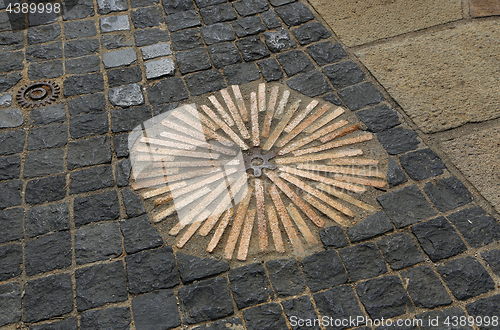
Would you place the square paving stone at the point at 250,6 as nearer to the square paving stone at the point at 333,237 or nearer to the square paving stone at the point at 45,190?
the square paving stone at the point at 45,190

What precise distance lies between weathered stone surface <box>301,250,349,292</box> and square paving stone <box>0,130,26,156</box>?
2.75 m

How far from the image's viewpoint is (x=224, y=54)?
459cm

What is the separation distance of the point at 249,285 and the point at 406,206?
4.55 feet

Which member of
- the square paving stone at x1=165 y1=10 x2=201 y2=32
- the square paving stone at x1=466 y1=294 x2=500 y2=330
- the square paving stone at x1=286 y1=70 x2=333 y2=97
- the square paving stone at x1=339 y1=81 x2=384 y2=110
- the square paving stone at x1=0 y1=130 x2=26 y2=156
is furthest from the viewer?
the square paving stone at x1=165 y1=10 x2=201 y2=32

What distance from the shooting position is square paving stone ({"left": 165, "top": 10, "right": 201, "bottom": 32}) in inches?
192

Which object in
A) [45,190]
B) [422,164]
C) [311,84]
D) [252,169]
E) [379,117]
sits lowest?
[422,164]

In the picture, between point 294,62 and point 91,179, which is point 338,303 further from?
point 294,62

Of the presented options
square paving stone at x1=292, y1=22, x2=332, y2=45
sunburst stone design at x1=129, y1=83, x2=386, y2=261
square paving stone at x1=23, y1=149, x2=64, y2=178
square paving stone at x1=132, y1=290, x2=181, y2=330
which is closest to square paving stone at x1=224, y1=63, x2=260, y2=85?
sunburst stone design at x1=129, y1=83, x2=386, y2=261

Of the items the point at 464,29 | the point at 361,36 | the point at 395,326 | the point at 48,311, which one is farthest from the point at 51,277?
the point at 464,29

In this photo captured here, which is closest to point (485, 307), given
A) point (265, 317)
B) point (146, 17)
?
point (265, 317)

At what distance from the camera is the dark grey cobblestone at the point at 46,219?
3.35 meters

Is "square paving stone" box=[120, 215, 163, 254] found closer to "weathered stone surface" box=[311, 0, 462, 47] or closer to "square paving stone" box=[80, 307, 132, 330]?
"square paving stone" box=[80, 307, 132, 330]

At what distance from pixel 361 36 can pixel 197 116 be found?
2088 mm

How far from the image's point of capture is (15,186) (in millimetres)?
3615
